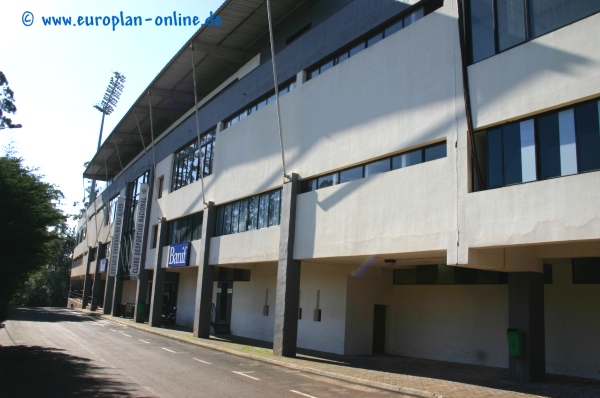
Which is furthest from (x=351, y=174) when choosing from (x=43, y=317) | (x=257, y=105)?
(x=43, y=317)

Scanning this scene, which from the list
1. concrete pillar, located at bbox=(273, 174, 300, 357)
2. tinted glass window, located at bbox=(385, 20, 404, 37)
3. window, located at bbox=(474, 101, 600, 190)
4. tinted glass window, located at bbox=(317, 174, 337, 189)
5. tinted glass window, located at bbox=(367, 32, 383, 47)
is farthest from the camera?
concrete pillar, located at bbox=(273, 174, 300, 357)

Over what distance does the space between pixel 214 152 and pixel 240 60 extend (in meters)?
5.15

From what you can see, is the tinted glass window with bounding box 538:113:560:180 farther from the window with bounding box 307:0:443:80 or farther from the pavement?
the window with bounding box 307:0:443:80

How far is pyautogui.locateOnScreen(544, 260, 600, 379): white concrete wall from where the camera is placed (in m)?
14.5

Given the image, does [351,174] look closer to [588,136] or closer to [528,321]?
[528,321]

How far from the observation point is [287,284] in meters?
19.1

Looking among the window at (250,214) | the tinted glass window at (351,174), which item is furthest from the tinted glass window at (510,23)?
the window at (250,214)

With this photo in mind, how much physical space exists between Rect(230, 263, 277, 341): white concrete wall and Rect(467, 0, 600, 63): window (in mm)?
15301

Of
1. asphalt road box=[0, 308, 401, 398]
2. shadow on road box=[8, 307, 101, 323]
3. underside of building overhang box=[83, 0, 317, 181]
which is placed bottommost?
shadow on road box=[8, 307, 101, 323]

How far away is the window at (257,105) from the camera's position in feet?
72.1

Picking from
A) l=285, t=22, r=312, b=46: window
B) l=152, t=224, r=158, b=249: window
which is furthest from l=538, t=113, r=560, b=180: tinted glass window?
l=152, t=224, r=158, b=249: window

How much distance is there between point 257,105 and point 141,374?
1432 cm

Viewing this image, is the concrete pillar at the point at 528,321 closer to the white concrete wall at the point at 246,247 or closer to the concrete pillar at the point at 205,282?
the white concrete wall at the point at 246,247

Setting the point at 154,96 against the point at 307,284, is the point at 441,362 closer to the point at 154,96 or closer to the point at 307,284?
the point at 307,284
